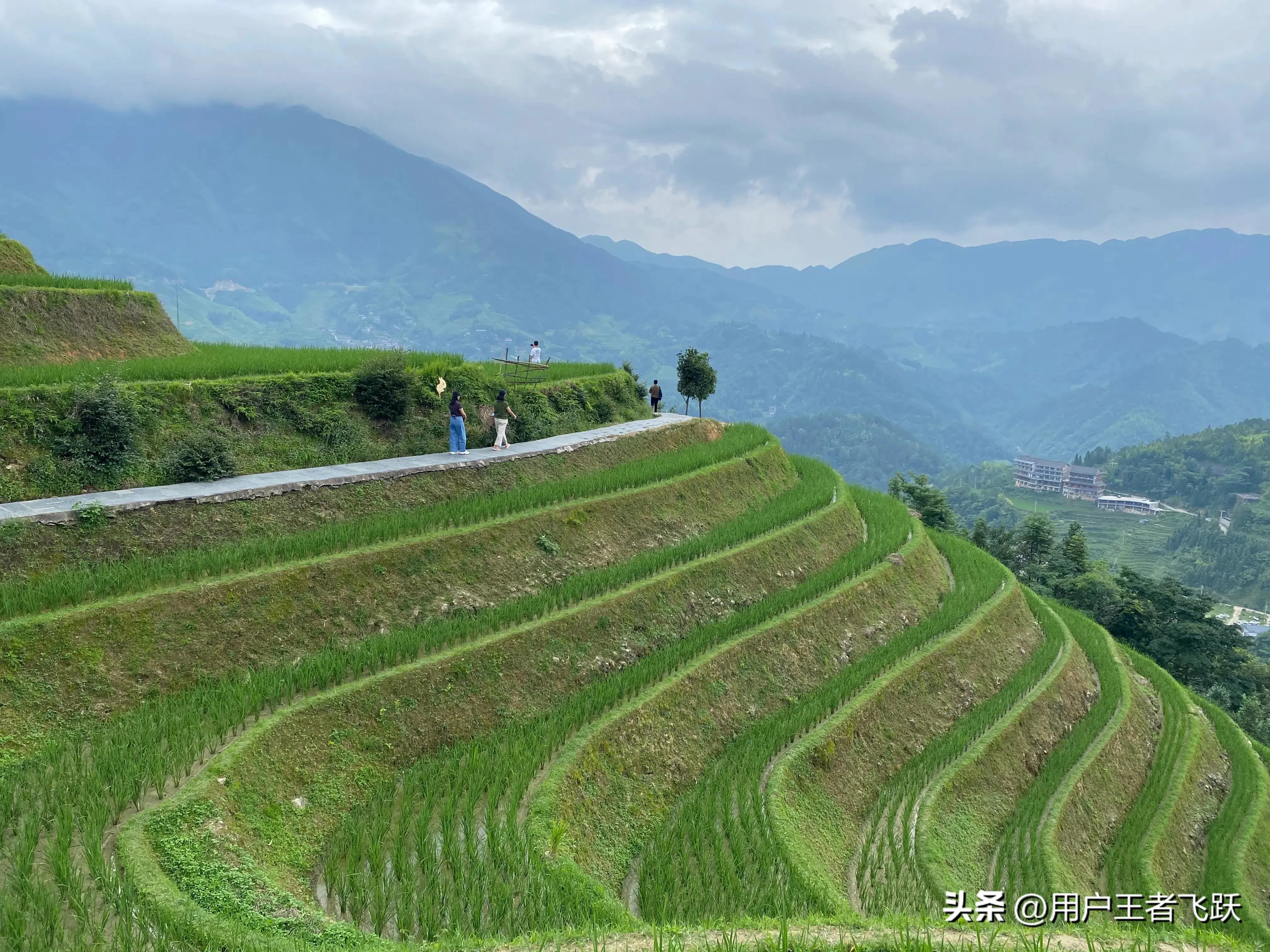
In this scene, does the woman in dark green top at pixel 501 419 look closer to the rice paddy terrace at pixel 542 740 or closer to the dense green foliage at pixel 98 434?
the rice paddy terrace at pixel 542 740

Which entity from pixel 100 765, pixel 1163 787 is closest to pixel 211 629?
pixel 100 765

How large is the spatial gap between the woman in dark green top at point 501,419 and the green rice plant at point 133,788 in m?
6.46

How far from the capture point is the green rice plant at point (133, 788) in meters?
6.94

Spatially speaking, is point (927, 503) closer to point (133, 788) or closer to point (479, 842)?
point (479, 842)

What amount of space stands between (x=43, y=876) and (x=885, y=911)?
30.5 ft

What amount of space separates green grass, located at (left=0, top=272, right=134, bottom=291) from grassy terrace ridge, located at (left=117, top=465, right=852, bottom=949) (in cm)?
1433

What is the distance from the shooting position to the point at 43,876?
763cm

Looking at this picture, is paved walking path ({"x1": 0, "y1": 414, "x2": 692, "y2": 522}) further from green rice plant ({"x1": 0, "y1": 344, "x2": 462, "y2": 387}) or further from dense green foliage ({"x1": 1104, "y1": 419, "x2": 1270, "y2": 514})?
dense green foliage ({"x1": 1104, "y1": 419, "x2": 1270, "y2": 514})

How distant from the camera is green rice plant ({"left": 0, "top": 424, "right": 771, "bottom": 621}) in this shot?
38.4 ft

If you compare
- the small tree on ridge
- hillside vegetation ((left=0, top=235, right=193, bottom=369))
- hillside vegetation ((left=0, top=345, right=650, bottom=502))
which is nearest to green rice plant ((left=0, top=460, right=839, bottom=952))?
hillside vegetation ((left=0, top=345, right=650, bottom=502))

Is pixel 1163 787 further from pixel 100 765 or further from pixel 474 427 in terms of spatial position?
pixel 100 765

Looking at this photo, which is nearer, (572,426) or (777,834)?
(777,834)

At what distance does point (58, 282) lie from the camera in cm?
2066

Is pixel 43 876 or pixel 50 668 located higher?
pixel 50 668
